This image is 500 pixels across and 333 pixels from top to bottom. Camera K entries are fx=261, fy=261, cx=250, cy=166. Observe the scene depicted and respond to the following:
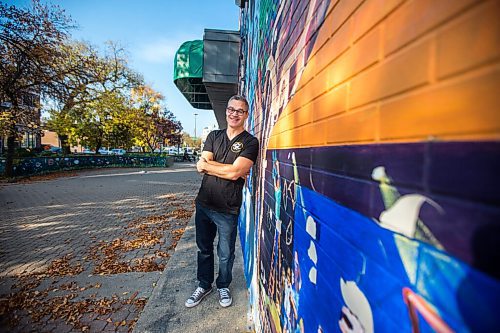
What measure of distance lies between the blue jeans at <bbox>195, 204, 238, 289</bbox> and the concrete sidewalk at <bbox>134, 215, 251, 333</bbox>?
25 centimetres

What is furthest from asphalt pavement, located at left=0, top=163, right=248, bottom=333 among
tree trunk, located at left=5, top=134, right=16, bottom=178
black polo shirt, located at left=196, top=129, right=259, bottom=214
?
tree trunk, located at left=5, top=134, right=16, bottom=178

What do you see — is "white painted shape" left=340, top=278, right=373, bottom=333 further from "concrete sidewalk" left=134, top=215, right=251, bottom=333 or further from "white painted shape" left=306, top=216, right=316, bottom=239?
"concrete sidewalk" left=134, top=215, right=251, bottom=333

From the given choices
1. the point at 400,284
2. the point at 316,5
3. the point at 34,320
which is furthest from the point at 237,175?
the point at 34,320

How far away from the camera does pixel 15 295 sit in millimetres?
3404

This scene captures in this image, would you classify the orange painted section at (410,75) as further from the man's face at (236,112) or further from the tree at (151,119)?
the tree at (151,119)

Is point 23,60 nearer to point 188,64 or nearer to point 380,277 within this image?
point 188,64

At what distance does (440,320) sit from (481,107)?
37 centimetres

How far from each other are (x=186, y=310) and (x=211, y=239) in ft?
2.61

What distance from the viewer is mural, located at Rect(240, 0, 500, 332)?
40 cm

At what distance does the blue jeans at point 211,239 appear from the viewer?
2799 mm

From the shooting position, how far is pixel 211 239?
3.05 m

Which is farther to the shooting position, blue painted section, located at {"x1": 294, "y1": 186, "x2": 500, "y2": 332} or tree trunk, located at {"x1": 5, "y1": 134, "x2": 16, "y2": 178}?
tree trunk, located at {"x1": 5, "y1": 134, "x2": 16, "y2": 178}

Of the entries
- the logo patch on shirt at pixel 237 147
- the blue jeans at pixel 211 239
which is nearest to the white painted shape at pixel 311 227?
A: the logo patch on shirt at pixel 237 147

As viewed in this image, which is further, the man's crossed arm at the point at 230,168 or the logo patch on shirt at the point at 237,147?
the logo patch on shirt at the point at 237,147
